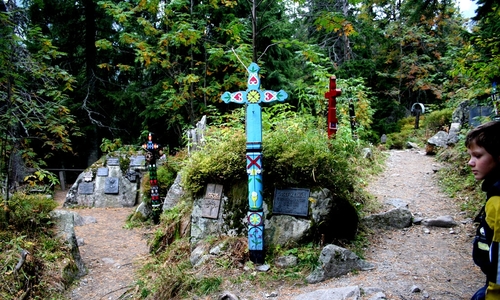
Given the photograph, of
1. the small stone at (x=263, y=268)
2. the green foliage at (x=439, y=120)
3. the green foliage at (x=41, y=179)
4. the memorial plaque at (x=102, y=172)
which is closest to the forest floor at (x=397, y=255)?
the small stone at (x=263, y=268)

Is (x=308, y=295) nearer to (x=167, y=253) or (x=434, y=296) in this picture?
(x=434, y=296)

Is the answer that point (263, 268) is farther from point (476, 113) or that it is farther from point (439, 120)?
point (439, 120)

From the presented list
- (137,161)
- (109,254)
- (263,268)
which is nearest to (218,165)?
(263,268)

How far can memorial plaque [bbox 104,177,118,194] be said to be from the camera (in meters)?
11.3

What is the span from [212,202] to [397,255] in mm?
2593

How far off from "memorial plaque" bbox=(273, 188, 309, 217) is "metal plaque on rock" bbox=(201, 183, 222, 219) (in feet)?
2.83

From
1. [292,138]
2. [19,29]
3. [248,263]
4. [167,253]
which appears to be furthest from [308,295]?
[19,29]

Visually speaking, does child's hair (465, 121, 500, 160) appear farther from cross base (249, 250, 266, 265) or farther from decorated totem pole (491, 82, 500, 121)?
decorated totem pole (491, 82, 500, 121)

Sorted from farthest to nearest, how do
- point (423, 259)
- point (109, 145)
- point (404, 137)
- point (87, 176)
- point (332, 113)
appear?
point (404, 137), point (109, 145), point (87, 176), point (332, 113), point (423, 259)

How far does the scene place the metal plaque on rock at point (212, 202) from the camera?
16.1 ft

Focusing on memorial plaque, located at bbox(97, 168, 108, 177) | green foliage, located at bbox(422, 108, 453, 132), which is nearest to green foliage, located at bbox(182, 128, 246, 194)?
memorial plaque, located at bbox(97, 168, 108, 177)

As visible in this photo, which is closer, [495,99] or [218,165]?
[218,165]

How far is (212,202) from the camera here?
4941mm

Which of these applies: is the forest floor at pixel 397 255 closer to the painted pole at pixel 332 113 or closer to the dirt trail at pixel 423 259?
the dirt trail at pixel 423 259
